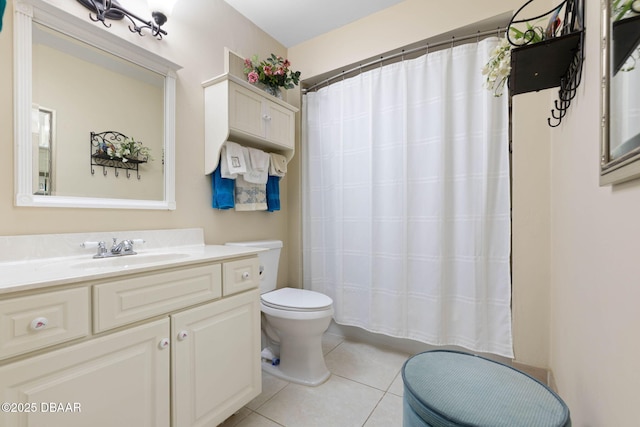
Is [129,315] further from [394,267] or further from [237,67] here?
[237,67]

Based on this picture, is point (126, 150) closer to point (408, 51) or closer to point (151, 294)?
point (151, 294)

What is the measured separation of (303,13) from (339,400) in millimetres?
2503

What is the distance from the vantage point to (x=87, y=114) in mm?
1278

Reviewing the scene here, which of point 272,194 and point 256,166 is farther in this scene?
point 272,194

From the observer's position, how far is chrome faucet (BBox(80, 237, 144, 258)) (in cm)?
122

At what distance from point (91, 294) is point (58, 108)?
0.90 meters

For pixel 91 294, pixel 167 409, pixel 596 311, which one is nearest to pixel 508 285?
pixel 596 311

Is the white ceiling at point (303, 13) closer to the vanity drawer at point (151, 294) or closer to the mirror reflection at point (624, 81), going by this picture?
the mirror reflection at point (624, 81)

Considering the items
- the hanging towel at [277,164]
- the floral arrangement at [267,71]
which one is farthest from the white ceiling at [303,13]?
the hanging towel at [277,164]

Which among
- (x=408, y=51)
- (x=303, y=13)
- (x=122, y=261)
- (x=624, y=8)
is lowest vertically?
(x=122, y=261)

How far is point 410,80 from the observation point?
1.86m

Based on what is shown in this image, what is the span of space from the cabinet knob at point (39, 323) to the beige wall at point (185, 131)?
58 centimetres

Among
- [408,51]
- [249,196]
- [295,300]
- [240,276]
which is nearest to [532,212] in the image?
[408,51]

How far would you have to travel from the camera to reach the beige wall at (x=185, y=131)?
1061 mm
